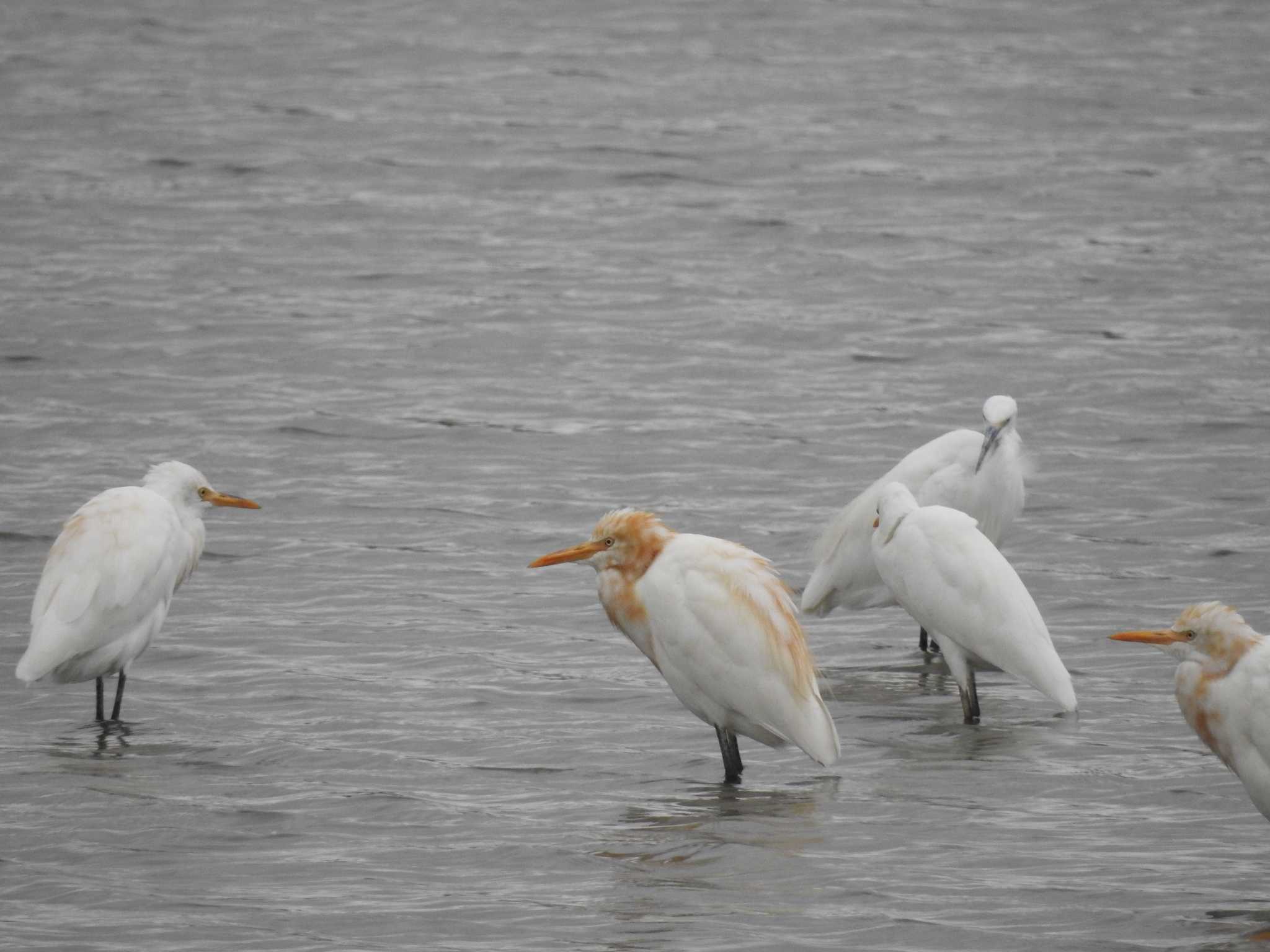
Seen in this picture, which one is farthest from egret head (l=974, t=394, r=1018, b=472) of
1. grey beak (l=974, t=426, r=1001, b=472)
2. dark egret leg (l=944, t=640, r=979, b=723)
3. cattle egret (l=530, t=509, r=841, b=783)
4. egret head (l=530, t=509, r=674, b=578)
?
egret head (l=530, t=509, r=674, b=578)

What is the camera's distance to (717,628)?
687 centimetres

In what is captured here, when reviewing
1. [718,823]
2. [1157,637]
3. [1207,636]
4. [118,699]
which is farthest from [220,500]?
[1207,636]

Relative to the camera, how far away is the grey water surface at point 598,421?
20.0ft

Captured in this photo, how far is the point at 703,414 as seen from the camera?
12953 mm

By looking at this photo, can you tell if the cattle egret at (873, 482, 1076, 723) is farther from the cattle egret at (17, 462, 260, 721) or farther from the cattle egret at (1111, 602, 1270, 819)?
the cattle egret at (17, 462, 260, 721)

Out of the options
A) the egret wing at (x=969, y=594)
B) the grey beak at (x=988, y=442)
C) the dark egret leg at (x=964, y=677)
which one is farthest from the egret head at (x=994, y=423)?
the dark egret leg at (x=964, y=677)

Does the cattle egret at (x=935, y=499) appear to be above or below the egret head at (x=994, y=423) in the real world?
below

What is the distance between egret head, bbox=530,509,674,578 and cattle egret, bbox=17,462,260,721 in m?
1.73

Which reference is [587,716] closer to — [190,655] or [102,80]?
[190,655]

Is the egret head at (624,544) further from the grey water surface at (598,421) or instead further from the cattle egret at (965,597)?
the cattle egret at (965,597)

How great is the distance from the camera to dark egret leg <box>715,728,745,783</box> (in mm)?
6934

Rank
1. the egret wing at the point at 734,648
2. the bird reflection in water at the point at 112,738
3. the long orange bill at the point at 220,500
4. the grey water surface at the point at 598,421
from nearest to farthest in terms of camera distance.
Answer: the grey water surface at the point at 598,421 < the egret wing at the point at 734,648 < the bird reflection in water at the point at 112,738 < the long orange bill at the point at 220,500

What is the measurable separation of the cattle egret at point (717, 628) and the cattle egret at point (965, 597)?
0.90 m

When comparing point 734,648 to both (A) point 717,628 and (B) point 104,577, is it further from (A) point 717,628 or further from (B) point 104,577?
(B) point 104,577
